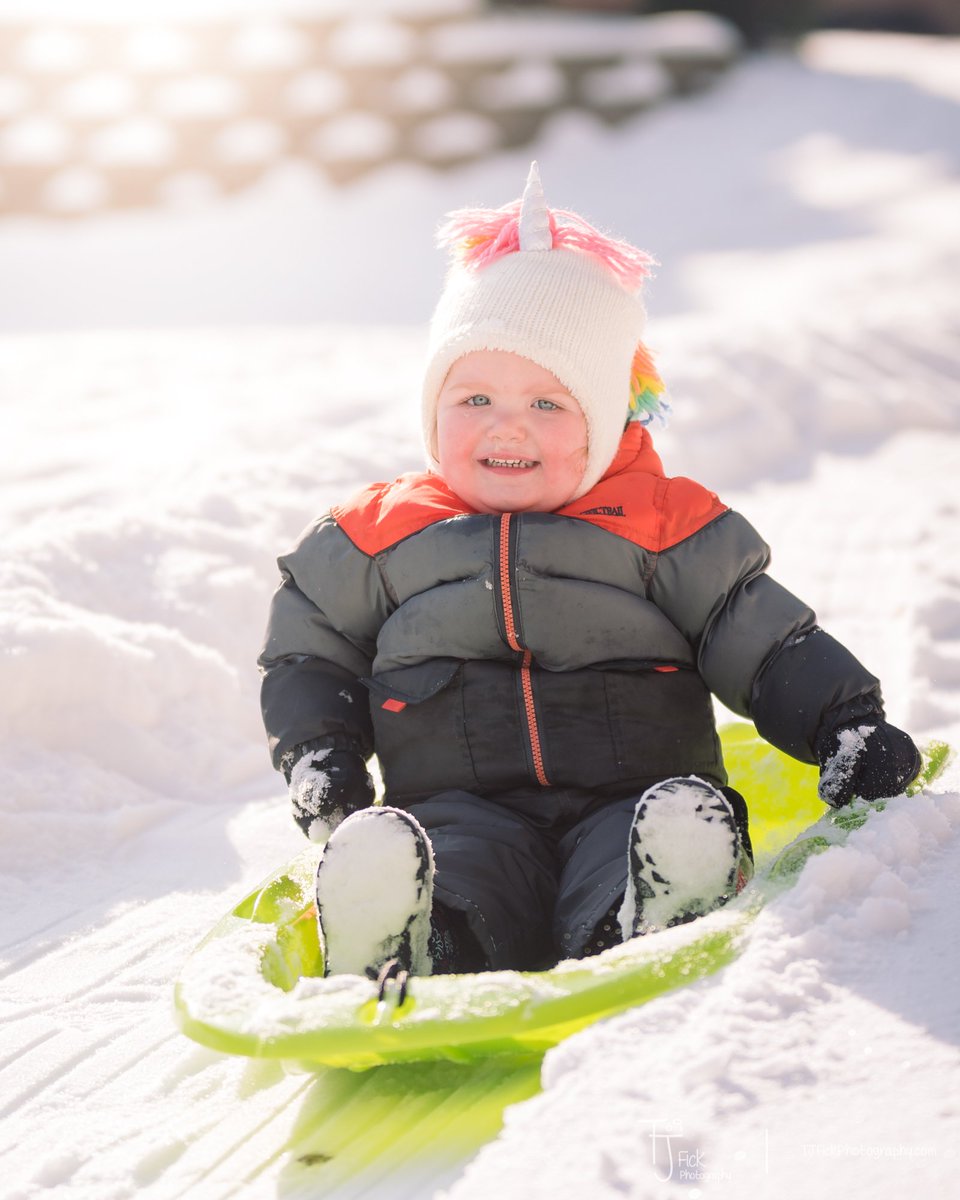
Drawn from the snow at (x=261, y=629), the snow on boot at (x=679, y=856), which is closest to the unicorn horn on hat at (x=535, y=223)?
the snow at (x=261, y=629)

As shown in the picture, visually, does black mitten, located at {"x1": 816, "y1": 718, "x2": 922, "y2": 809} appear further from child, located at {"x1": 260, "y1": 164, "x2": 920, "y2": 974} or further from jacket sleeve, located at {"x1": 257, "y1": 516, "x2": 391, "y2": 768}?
jacket sleeve, located at {"x1": 257, "y1": 516, "x2": 391, "y2": 768}

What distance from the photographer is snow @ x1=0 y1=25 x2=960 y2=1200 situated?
1301 mm

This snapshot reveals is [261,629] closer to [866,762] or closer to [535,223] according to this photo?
[535,223]

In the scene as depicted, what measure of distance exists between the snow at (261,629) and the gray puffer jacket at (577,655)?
0.95 ft

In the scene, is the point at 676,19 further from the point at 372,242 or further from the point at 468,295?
the point at 468,295

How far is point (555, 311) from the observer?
2008 mm

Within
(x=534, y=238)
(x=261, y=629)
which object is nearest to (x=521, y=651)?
(x=534, y=238)

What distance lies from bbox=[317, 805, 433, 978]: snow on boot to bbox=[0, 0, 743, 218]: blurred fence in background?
7935mm

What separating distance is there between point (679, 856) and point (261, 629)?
4.98ft

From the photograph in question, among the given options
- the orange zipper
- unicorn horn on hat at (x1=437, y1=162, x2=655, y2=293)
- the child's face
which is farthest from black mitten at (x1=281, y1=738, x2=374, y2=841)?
unicorn horn on hat at (x1=437, y1=162, x2=655, y2=293)

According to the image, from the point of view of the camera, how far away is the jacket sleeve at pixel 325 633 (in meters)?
2.01

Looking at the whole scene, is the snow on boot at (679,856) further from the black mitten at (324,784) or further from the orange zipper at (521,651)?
the black mitten at (324,784)

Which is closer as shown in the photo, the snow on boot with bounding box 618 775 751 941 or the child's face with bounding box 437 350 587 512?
the snow on boot with bounding box 618 775 751 941

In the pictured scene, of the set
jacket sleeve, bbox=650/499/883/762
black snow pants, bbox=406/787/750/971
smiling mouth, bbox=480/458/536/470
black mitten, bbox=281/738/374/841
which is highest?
smiling mouth, bbox=480/458/536/470
